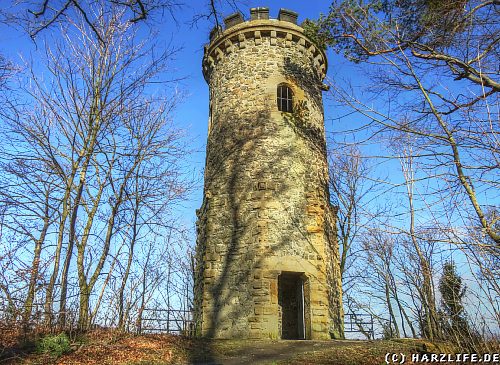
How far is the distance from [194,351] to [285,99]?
7.39 m

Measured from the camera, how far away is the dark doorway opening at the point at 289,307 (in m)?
10.9

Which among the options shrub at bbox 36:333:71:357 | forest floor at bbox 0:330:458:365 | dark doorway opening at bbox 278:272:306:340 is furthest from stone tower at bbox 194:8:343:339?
shrub at bbox 36:333:71:357

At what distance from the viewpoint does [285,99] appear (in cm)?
1145

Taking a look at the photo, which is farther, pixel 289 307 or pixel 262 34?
pixel 262 34

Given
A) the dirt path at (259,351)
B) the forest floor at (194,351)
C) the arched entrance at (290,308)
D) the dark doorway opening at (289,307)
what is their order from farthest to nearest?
1. the dark doorway opening at (289,307)
2. the arched entrance at (290,308)
3. the dirt path at (259,351)
4. the forest floor at (194,351)

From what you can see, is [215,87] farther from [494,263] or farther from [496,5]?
[494,263]

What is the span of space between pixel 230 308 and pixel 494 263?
634 centimetres

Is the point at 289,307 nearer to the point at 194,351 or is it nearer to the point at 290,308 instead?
the point at 290,308

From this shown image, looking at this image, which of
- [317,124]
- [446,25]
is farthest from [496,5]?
[317,124]

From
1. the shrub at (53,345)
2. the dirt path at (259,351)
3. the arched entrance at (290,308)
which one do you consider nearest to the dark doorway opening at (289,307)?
the arched entrance at (290,308)

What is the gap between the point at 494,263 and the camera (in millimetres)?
3816

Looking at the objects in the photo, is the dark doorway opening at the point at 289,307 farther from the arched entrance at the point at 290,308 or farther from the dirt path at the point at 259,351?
the dirt path at the point at 259,351

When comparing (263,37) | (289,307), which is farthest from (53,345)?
(263,37)

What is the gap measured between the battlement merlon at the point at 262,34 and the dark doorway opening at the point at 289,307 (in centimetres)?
686
